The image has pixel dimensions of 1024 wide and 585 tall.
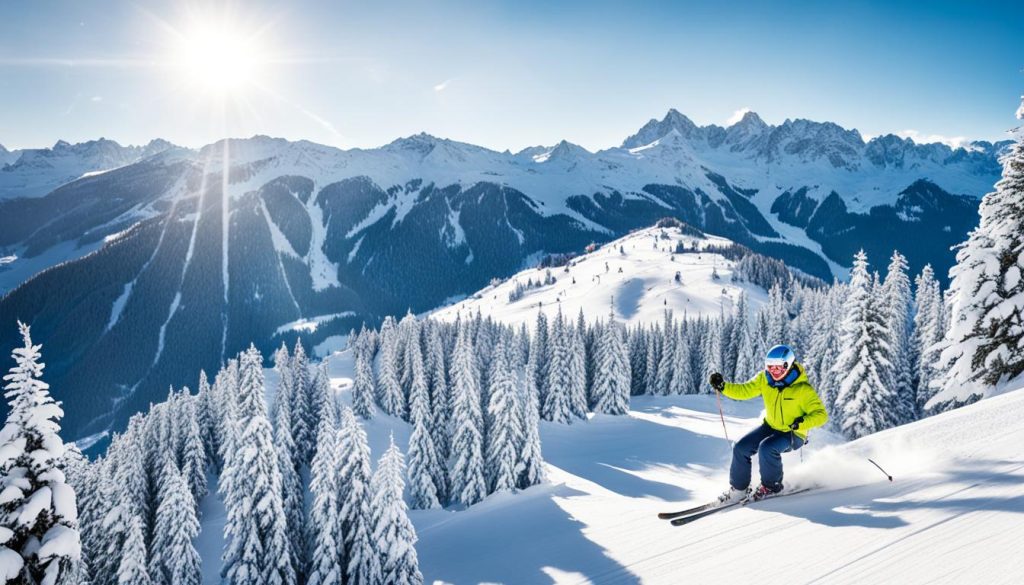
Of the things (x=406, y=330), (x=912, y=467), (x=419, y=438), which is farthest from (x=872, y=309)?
(x=406, y=330)

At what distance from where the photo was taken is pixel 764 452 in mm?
8289

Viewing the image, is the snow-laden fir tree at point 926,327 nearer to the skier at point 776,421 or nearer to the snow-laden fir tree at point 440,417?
the snow-laden fir tree at point 440,417

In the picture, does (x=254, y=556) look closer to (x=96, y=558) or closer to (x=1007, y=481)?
(x=96, y=558)

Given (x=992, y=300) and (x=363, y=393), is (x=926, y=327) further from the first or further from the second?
(x=363, y=393)

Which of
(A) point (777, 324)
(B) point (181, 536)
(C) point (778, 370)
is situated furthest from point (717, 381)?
(A) point (777, 324)

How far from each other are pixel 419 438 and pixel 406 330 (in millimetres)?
36835

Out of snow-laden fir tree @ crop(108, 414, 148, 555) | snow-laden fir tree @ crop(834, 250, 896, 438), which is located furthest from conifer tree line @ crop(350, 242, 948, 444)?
snow-laden fir tree @ crop(108, 414, 148, 555)

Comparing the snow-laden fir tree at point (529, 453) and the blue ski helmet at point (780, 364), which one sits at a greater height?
the blue ski helmet at point (780, 364)

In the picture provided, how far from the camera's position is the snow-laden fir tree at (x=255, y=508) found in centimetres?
2236

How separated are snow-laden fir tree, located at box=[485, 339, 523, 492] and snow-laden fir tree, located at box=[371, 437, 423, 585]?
1725cm

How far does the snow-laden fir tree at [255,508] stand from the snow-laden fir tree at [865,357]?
1189 inches

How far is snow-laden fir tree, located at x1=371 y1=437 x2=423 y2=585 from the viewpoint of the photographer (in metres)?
17.9

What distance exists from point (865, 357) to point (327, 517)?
28758mm

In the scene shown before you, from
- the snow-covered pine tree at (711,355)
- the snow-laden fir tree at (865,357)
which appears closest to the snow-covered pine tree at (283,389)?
the snow-laden fir tree at (865,357)
